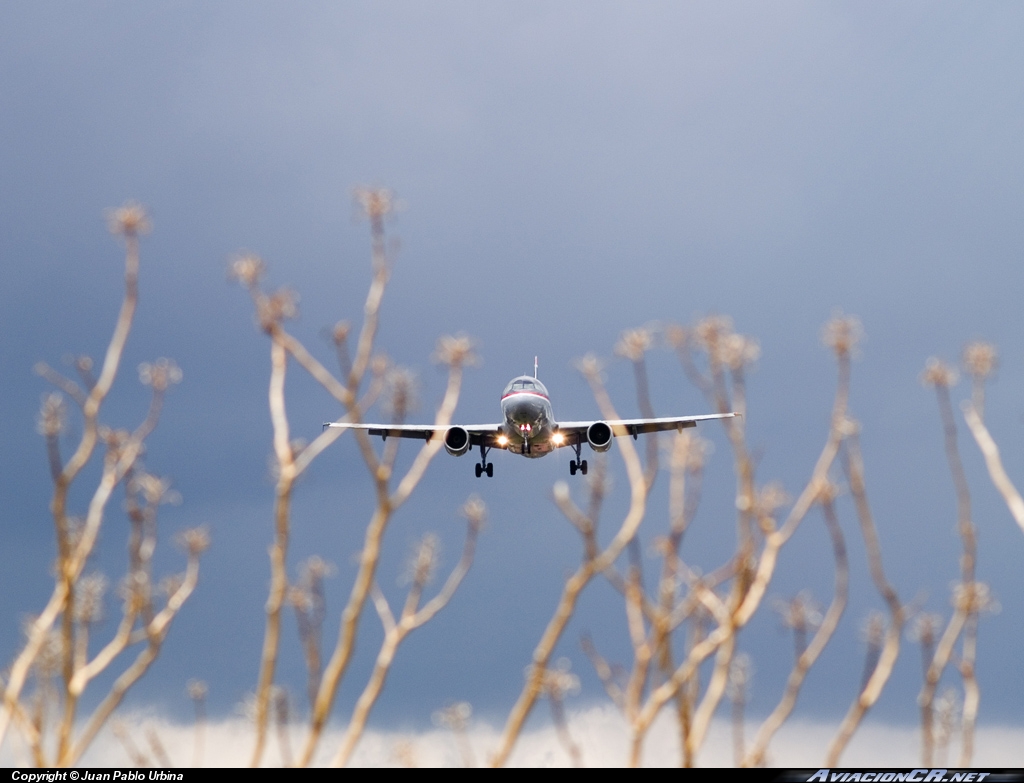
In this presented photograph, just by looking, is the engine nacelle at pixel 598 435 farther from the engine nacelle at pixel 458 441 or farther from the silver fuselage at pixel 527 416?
the engine nacelle at pixel 458 441

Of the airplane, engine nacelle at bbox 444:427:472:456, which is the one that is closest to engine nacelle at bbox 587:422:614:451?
the airplane

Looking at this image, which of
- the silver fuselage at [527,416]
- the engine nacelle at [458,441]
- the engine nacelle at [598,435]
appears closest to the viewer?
the silver fuselage at [527,416]

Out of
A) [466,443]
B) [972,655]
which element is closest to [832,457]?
[972,655]

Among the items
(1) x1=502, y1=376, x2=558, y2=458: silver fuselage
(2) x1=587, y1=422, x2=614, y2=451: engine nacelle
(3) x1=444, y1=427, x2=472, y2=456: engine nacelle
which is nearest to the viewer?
(1) x1=502, y1=376, x2=558, y2=458: silver fuselage

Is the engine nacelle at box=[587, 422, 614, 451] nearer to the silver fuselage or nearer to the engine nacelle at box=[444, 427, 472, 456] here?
the silver fuselage

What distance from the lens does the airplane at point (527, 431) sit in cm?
4756

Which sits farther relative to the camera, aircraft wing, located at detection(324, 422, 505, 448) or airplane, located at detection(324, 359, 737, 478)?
aircraft wing, located at detection(324, 422, 505, 448)

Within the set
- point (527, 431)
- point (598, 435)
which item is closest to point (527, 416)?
point (527, 431)

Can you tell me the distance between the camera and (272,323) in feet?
29.8

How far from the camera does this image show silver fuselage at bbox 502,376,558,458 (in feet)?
155

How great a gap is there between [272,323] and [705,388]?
3717 millimetres

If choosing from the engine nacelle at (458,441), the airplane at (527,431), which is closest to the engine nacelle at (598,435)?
the airplane at (527,431)

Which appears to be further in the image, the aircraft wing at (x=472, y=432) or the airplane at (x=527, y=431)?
the aircraft wing at (x=472, y=432)
